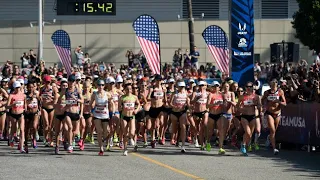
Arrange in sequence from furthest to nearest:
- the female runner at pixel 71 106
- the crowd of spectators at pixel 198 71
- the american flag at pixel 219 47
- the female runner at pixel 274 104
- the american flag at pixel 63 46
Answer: the american flag at pixel 63 46, the american flag at pixel 219 47, the crowd of spectators at pixel 198 71, the female runner at pixel 274 104, the female runner at pixel 71 106

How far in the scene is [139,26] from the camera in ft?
99.0

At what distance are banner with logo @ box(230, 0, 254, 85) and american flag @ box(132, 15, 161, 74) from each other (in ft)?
8.09

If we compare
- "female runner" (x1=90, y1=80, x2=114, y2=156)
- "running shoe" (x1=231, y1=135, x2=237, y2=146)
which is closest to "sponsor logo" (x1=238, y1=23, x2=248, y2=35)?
"running shoe" (x1=231, y1=135, x2=237, y2=146)

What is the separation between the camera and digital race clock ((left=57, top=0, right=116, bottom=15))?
153ft

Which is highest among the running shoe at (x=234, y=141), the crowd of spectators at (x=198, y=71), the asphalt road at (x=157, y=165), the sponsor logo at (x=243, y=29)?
the sponsor logo at (x=243, y=29)

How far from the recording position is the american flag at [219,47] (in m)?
32.7

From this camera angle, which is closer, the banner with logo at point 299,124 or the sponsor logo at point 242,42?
the banner with logo at point 299,124

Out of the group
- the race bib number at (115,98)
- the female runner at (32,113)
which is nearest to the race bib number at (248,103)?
the race bib number at (115,98)

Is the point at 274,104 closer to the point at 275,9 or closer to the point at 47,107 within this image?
the point at 47,107

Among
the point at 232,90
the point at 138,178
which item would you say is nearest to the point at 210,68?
the point at 232,90

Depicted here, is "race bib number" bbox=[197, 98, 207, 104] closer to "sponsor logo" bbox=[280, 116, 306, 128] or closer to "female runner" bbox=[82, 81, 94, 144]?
"sponsor logo" bbox=[280, 116, 306, 128]

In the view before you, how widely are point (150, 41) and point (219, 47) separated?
328 cm

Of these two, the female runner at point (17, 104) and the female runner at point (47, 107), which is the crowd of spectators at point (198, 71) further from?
the female runner at point (17, 104)

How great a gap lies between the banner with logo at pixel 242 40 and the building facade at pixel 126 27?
71.0 feet
